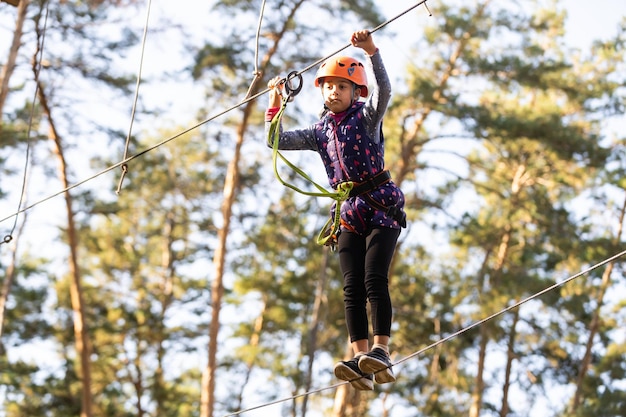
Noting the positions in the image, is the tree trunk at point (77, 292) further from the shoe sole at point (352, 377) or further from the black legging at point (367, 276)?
the shoe sole at point (352, 377)

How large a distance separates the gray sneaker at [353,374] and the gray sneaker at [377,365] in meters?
0.05

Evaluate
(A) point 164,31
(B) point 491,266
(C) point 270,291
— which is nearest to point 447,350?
(B) point 491,266

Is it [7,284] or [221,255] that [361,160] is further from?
[7,284]

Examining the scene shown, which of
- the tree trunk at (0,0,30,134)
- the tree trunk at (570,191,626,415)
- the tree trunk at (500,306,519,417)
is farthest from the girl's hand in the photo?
the tree trunk at (500,306,519,417)

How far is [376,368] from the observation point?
409 centimetres

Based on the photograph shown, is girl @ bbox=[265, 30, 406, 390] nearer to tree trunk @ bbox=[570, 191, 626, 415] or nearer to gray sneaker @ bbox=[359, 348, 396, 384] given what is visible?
gray sneaker @ bbox=[359, 348, 396, 384]

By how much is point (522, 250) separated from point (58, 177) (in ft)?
26.6

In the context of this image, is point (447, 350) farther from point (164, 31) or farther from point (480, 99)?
point (164, 31)

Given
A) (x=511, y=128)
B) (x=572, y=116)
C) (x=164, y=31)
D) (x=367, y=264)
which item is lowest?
(x=367, y=264)

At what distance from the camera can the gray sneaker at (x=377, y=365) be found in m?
4.06

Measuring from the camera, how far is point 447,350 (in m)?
A: 18.6

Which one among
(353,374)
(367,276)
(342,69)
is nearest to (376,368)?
(353,374)

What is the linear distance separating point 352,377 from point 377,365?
0.55ft

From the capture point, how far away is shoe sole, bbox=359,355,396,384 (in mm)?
4059
